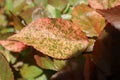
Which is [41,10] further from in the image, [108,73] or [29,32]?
[108,73]

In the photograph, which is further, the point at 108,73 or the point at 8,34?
the point at 8,34

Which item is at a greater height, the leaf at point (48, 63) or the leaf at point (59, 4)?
the leaf at point (59, 4)

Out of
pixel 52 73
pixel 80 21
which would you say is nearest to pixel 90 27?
pixel 80 21

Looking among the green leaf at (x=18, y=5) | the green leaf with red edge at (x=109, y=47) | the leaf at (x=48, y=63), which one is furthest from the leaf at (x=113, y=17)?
the green leaf at (x=18, y=5)

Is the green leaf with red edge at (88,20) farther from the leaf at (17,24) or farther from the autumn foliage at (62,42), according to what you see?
the leaf at (17,24)

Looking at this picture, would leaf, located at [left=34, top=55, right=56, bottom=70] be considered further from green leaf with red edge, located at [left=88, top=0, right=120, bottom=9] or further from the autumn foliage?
green leaf with red edge, located at [left=88, top=0, right=120, bottom=9]

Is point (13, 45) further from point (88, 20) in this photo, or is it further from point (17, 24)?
point (88, 20)
